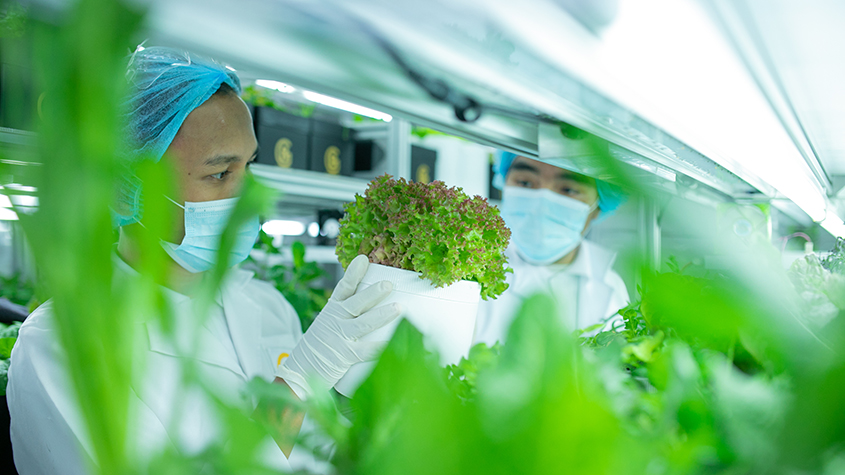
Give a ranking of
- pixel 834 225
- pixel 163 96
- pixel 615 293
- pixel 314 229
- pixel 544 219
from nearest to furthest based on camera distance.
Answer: pixel 834 225, pixel 163 96, pixel 544 219, pixel 615 293, pixel 314 229

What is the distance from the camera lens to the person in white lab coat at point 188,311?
2.30 feet

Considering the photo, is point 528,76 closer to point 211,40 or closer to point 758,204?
point 211,40

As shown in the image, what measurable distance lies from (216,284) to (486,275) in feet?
1.63

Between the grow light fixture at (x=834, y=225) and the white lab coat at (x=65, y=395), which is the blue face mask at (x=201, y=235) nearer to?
the white lab coat at (x=65, y=395)

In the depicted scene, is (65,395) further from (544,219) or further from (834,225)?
(544,219)

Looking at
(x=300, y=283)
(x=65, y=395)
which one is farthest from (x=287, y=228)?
(x=65, y=395)

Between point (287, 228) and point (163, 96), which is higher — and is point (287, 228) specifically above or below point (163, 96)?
below

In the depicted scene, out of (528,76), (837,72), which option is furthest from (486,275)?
(837,72)

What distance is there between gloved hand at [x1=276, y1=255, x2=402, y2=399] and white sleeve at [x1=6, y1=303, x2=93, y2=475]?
0.98 feet

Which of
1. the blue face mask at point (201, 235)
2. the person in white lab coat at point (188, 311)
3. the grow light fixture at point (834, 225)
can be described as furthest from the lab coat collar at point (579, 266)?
the grow light fixture at point (834, 225)

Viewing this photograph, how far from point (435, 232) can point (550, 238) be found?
864mm

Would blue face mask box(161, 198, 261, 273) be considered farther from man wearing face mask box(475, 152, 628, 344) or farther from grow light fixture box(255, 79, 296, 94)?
man wearing face mask box(475, 152, 628, 344)

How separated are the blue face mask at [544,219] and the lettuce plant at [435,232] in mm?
742

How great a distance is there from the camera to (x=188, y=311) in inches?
21.8
